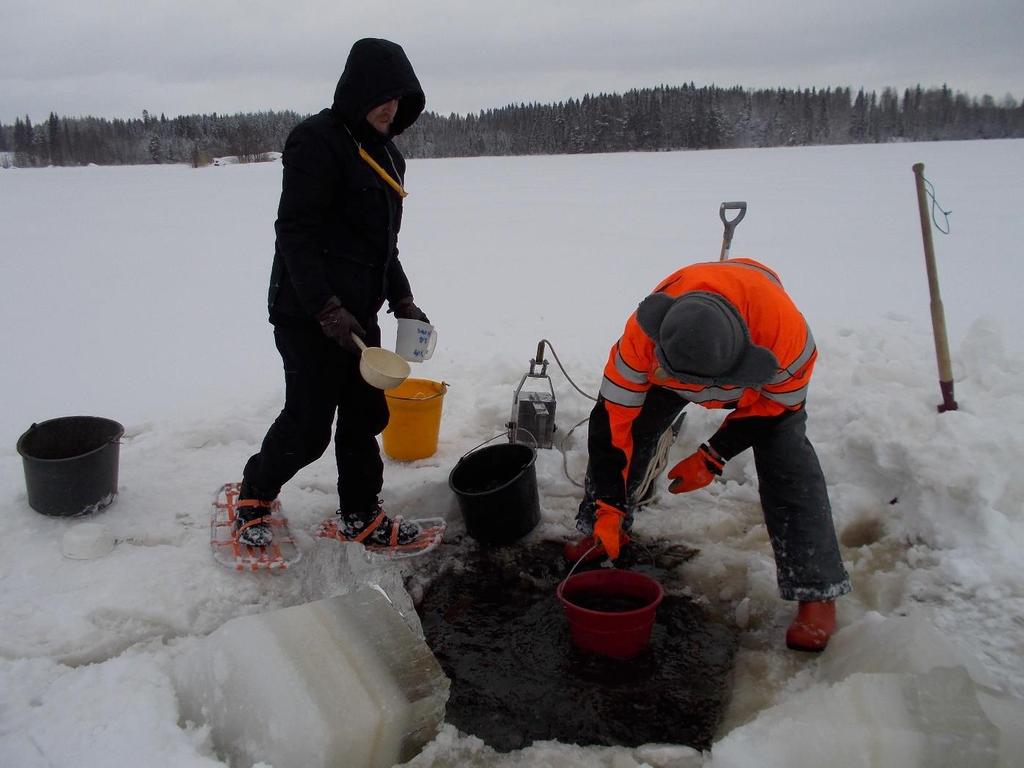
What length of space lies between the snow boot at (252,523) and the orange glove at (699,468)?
67.3 inches

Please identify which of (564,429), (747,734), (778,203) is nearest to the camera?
(747,734)

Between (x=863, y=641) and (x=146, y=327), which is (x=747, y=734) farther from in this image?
(x=146, y=327)

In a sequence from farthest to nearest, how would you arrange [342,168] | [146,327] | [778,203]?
1. [778,203]
2. [146,327]
3. [342,168]

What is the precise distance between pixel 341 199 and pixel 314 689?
1639 mm

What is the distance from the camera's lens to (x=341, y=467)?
3.06 metres

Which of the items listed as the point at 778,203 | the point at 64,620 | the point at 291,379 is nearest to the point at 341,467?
the point at 291,379

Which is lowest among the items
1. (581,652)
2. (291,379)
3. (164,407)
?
(581,652)

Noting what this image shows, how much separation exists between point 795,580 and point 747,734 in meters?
0.79

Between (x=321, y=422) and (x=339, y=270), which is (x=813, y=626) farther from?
(x=339, y=270)

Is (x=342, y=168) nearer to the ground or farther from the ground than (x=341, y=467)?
farther from the ground

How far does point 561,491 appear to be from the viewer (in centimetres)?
370

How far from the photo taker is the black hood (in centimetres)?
245

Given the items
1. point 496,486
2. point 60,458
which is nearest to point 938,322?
point 496,486

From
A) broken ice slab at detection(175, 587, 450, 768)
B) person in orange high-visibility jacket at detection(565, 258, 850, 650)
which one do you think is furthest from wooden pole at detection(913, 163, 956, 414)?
broken ice slab at detection(175, 587, 450, 768)
